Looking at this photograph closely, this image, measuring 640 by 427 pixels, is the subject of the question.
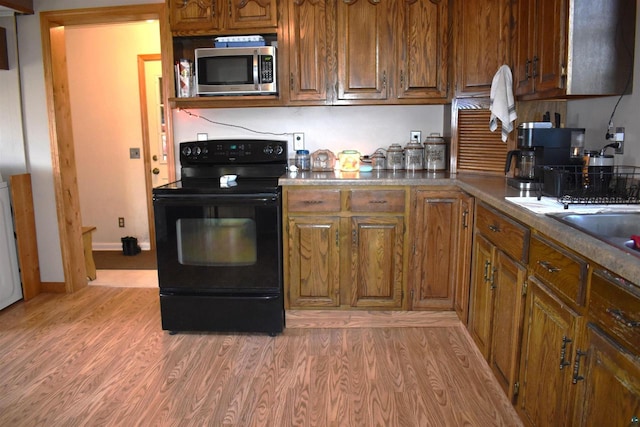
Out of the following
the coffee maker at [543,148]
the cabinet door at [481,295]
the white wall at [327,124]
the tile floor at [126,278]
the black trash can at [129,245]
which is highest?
the white wall at [327,124]

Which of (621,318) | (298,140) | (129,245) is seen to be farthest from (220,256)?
(129,245)

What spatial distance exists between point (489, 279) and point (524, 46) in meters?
1.26

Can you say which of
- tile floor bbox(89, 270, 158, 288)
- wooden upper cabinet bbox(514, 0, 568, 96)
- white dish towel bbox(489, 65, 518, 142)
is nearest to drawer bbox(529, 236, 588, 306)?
wooden upper cabinet bbox(514, 0, 568, 96)

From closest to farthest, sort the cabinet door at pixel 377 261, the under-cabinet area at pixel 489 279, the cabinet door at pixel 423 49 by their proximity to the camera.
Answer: the under-cabinet area at pixel 489 279
the cabinet door at pixel 377 261
the cabinet door at pixel 423 49

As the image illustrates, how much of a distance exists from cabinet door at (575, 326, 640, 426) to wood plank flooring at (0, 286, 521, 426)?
0.77 m

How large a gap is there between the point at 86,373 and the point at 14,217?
157 cm

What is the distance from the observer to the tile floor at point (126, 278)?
3.89 meters

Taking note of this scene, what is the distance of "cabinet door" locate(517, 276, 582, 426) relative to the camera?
147 centimetres

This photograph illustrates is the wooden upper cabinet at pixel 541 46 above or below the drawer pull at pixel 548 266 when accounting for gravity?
above

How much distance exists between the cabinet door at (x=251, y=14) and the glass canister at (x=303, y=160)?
0.83 m

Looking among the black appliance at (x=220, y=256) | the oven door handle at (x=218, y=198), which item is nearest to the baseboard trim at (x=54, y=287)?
the black appliance at (x=220, y=256)

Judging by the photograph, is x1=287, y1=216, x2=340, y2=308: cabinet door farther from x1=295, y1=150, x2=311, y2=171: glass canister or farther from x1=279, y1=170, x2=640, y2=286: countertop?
x1=295, y1=150, x2=311, y2=171: glass canister

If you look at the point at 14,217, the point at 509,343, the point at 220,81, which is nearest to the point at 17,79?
the point at 14,217

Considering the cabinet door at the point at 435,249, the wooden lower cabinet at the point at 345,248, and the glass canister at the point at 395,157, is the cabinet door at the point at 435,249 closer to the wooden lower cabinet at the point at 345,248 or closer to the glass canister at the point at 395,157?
the wooden lower cabinet at the point at 345,248
